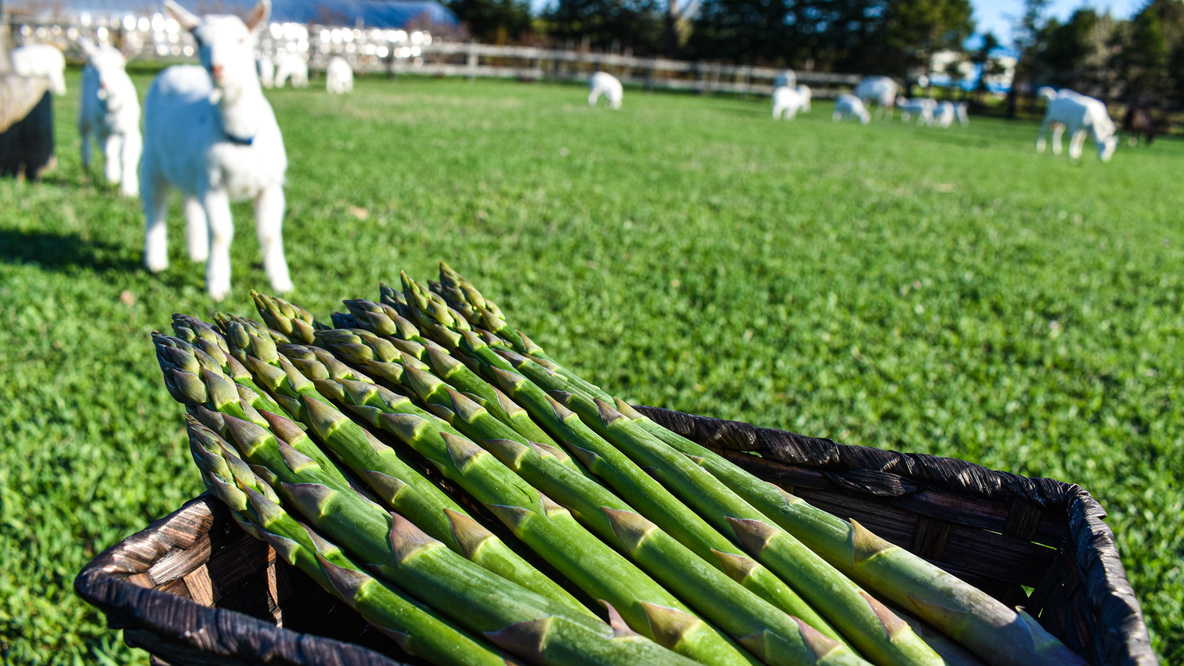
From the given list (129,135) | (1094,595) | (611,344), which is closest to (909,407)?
(611,344)

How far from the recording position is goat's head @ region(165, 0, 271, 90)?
3.82 meters

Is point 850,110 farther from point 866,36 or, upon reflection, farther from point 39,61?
point 39,61

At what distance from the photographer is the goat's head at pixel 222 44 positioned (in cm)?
382

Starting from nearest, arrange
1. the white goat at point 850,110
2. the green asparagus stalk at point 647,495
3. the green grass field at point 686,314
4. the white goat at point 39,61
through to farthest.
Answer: the green asparagus stalk at point 647,495 < the green grass field at point 686,314 < the white goat at point 39,61 < the white goat at point 850,110

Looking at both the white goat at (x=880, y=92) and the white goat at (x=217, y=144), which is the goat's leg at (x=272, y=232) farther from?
the white goat at (x=880, y=92)

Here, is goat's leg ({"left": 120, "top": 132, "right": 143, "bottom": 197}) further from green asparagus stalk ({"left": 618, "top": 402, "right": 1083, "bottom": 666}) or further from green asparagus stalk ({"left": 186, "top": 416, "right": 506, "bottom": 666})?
green asparagus stalk ({"left": 618, "top": 402, "right": 1083, "bottom": 666})

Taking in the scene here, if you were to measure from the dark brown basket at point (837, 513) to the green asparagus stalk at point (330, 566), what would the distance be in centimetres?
7

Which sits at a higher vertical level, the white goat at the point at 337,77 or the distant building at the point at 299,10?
the distant building at the point at 299,10

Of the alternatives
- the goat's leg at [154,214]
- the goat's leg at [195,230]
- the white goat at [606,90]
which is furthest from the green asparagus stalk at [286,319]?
the white goat at [606,90]

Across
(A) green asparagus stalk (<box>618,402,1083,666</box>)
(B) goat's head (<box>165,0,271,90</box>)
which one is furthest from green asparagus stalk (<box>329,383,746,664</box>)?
(B) goat's head (<box>165,0,271,90</box>)

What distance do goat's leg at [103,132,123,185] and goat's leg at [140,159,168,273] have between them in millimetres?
3070

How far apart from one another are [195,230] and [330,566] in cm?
447

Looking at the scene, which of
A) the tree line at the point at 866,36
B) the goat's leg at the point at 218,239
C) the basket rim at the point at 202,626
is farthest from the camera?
the tree line at the point at 866,36

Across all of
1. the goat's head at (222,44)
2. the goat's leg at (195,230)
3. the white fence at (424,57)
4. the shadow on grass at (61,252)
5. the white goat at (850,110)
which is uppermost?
the white fence at (424,57)
